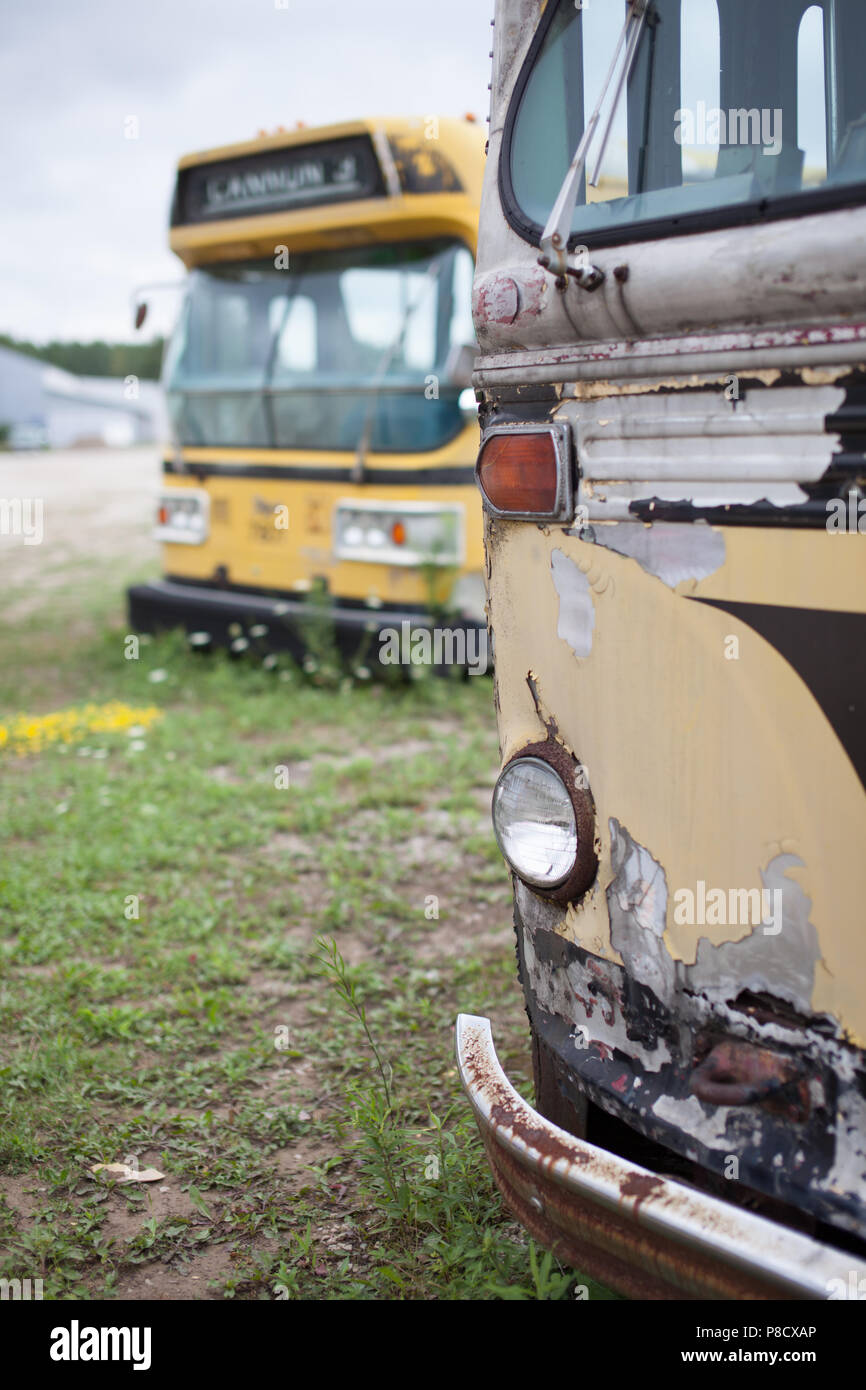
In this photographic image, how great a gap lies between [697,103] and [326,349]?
4.91m

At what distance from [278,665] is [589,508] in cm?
539

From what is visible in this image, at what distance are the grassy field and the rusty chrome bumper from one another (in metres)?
0.33

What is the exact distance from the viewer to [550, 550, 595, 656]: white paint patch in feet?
6.13

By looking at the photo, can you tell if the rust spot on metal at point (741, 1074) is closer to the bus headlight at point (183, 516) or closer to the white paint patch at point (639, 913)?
the white paint patch at point (639, 913)

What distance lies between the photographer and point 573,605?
1.89 metres

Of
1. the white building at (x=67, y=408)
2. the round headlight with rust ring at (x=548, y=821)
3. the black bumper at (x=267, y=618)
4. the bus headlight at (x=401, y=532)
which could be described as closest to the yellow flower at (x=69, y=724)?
the black bumper at (x=267, y=618)

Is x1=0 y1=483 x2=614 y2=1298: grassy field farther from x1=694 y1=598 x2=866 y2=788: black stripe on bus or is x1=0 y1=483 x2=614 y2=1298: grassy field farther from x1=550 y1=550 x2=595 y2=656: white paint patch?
x1=694 y1=598 x2=866 y2=788: black stripe on bus

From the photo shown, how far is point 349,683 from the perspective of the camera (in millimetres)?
6621

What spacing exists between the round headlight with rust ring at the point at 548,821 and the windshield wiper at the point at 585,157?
76 cm

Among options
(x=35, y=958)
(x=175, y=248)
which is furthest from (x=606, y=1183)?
(x=175, y=248)

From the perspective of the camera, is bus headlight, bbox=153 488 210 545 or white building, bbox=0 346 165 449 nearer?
bus headlight, bbox=153 488 210 545

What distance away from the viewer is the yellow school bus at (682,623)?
157 centimetres

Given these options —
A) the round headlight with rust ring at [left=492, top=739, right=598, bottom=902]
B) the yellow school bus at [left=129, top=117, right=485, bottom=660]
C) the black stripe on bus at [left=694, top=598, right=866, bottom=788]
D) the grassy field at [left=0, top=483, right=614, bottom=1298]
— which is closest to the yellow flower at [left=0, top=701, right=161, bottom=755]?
the grassy field at [left=0, top=483, right=614, bottom=1298]
